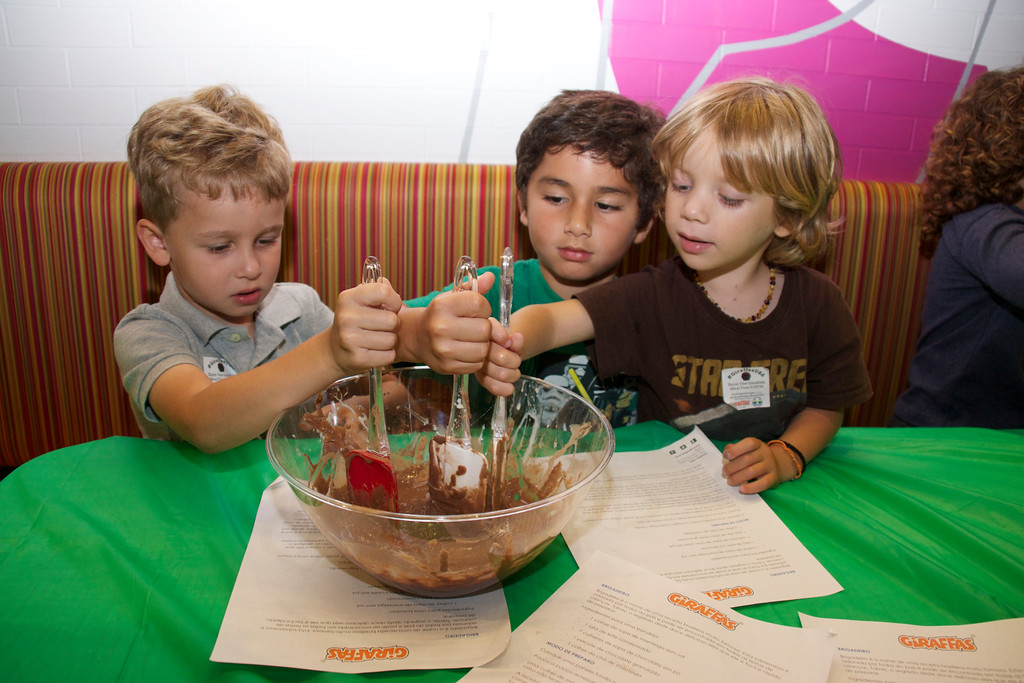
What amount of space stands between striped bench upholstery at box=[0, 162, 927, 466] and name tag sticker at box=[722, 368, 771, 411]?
642mm

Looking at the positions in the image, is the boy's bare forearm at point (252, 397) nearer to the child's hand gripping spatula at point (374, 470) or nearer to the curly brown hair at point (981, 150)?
the child's hand gripping spatula at point (374, 470)

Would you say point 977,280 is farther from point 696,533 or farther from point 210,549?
point 210,549

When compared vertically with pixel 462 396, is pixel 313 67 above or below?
above

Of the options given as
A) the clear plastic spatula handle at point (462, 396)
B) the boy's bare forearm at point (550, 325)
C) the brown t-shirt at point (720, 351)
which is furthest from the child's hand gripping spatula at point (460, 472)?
the brown t-shirt at point (720, 351)

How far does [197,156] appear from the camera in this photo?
0.93m

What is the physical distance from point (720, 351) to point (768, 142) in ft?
1.08

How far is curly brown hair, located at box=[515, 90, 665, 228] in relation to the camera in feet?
3.50

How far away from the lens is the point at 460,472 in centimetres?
57

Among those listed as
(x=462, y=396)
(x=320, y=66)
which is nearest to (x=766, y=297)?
(x=462, y=396)

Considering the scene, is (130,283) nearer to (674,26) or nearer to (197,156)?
(197,156)

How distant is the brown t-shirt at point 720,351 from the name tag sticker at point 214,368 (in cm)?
60

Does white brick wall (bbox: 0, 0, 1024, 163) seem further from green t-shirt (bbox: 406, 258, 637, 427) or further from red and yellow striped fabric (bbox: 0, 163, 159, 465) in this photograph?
green t-shirt (bbox: 406, 258, 637, 427)

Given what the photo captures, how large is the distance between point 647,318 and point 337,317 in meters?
0.58

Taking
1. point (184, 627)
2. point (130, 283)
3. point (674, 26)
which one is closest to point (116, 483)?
point (184, 627)
